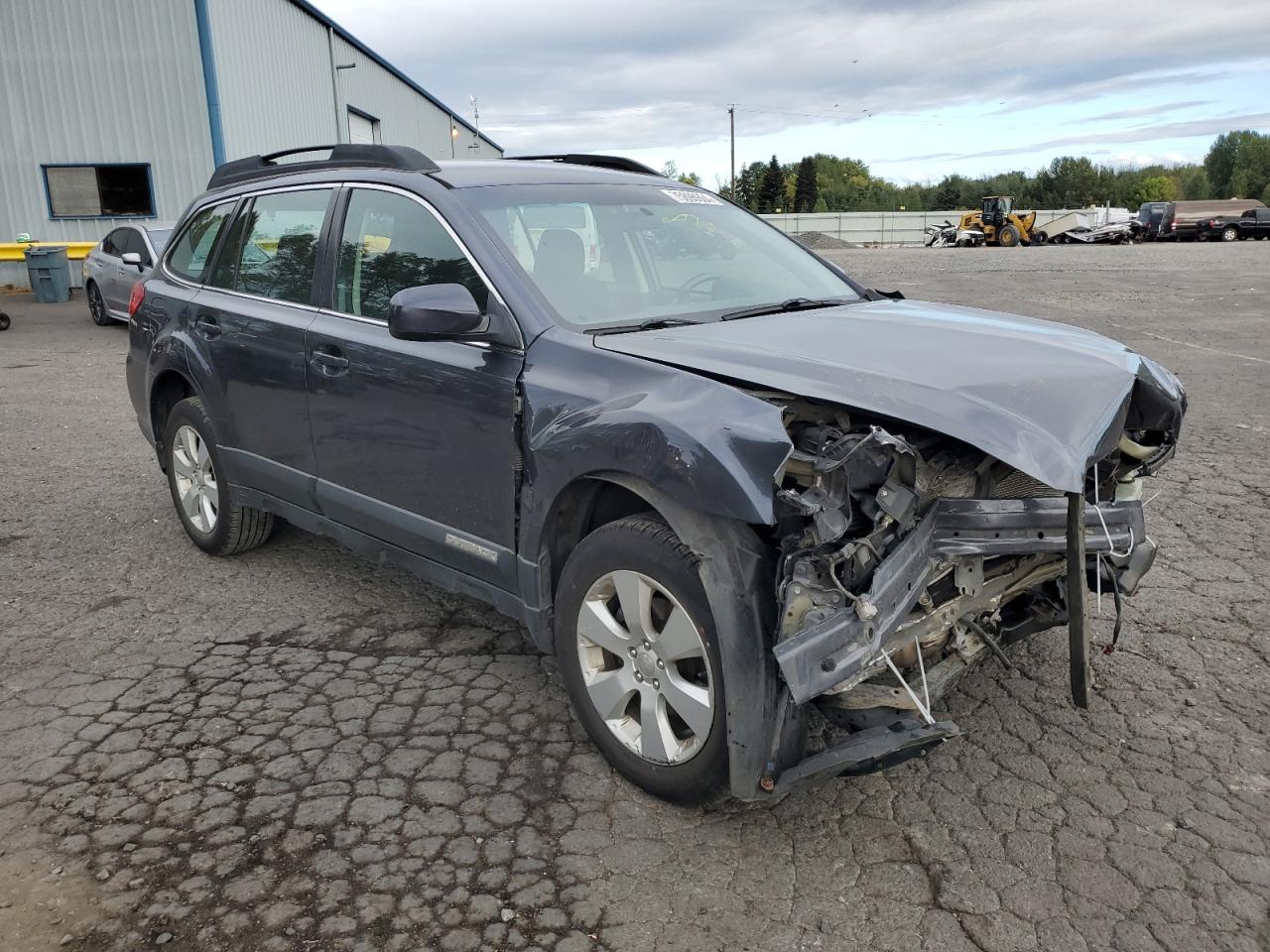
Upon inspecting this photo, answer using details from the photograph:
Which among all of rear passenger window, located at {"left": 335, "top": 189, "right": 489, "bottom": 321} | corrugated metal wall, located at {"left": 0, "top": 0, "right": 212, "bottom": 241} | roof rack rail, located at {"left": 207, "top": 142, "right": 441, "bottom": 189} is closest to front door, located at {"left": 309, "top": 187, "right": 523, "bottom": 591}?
rear passenger window, located at {"left": 335, "top": 189, "right": 489, "bottom": 321}

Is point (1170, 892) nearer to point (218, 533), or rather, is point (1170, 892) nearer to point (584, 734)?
point (584, 734)

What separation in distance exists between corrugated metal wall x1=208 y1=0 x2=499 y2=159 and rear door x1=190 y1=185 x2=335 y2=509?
18005mm

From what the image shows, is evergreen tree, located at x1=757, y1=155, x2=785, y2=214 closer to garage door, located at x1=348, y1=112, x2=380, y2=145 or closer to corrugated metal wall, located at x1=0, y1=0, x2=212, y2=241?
garage door, located at x1=348, y1=112, x2=380, y2=145

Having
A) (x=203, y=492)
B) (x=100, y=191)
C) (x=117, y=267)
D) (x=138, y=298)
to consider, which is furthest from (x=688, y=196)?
(x=100, y=191)

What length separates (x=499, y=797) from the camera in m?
3.08

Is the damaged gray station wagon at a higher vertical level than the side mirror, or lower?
lower

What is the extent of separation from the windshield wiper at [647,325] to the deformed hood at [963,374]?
0.20ft

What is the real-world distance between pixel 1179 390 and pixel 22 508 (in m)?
6.35

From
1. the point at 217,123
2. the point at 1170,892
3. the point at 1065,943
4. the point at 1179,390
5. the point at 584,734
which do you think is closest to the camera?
the point at 1065,943

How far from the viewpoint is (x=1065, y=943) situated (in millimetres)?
2412

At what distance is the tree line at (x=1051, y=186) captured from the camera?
10100 centimetres

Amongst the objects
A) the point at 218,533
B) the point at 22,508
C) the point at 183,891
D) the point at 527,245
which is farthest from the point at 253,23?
the point at 183,891

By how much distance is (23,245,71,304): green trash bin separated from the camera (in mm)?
19531

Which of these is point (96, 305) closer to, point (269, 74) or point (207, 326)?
point (269, 74)
